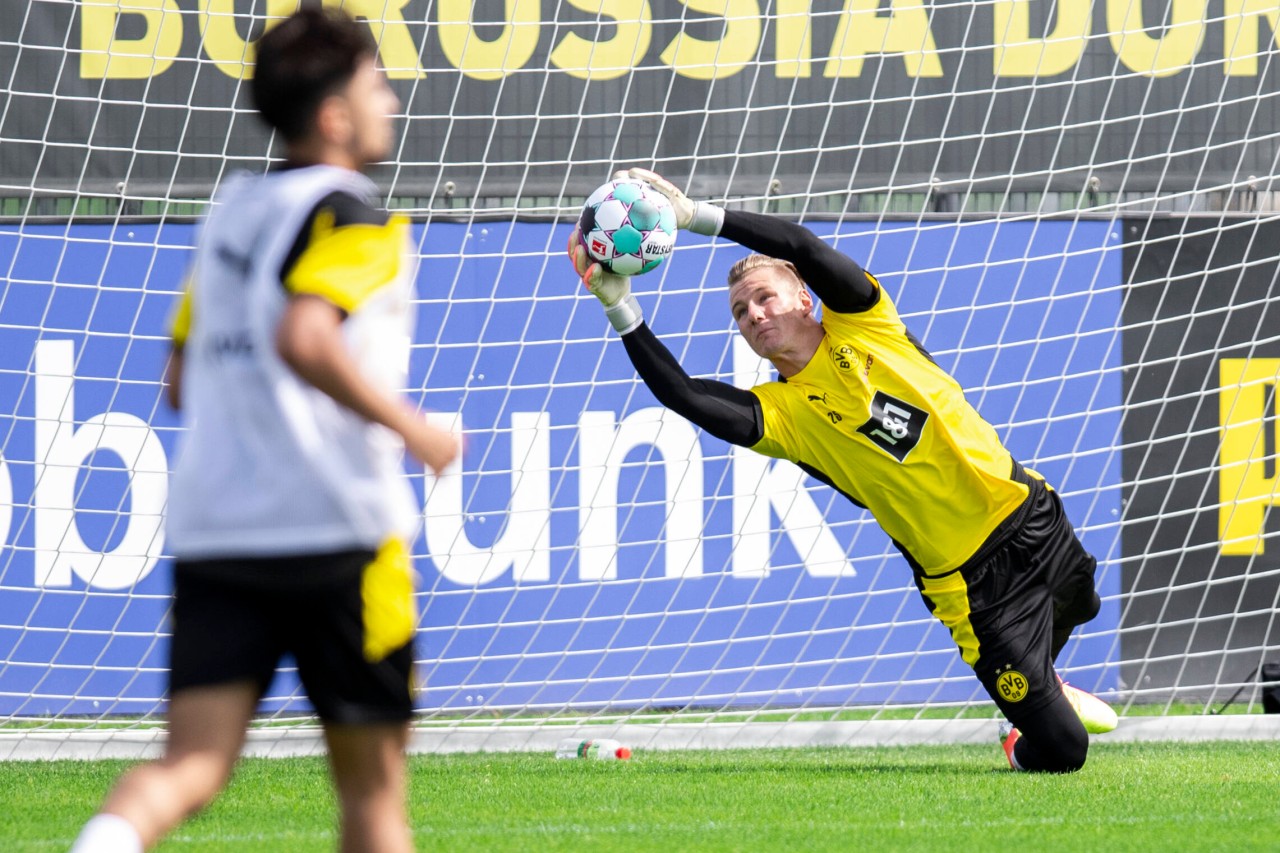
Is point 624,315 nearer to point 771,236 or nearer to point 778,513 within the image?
point 771,236

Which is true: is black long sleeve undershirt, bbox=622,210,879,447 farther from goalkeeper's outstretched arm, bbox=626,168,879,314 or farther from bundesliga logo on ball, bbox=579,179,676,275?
bundesliga logo on ball, bbox=579,179,676,275

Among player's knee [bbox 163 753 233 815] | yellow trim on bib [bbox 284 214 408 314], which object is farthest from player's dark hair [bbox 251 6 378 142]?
player's knee [bbox 163 753 233 815]

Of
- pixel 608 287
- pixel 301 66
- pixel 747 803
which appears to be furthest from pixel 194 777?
pixel 608 287

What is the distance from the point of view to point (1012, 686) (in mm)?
4344

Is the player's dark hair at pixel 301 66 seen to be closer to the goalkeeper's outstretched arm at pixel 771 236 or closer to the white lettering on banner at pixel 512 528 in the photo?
the goalkeeper's outstretched arm at pixel 771 236

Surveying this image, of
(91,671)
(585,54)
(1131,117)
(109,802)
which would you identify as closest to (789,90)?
(585,54)

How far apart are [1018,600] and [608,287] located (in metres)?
1.54

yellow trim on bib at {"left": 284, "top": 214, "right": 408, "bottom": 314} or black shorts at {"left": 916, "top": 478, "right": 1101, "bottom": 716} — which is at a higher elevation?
yellow trim on bib at {"left": 284, "top": 214, "right": 408, "bottom": 314}

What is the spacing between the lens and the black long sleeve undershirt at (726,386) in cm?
409

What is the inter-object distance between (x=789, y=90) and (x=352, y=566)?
176 inches

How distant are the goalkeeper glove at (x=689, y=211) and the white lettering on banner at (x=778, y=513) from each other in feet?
6.29

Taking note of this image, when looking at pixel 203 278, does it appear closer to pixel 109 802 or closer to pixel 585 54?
pixel 109 802

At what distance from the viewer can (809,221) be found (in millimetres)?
6109

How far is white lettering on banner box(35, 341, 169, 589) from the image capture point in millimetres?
5773
